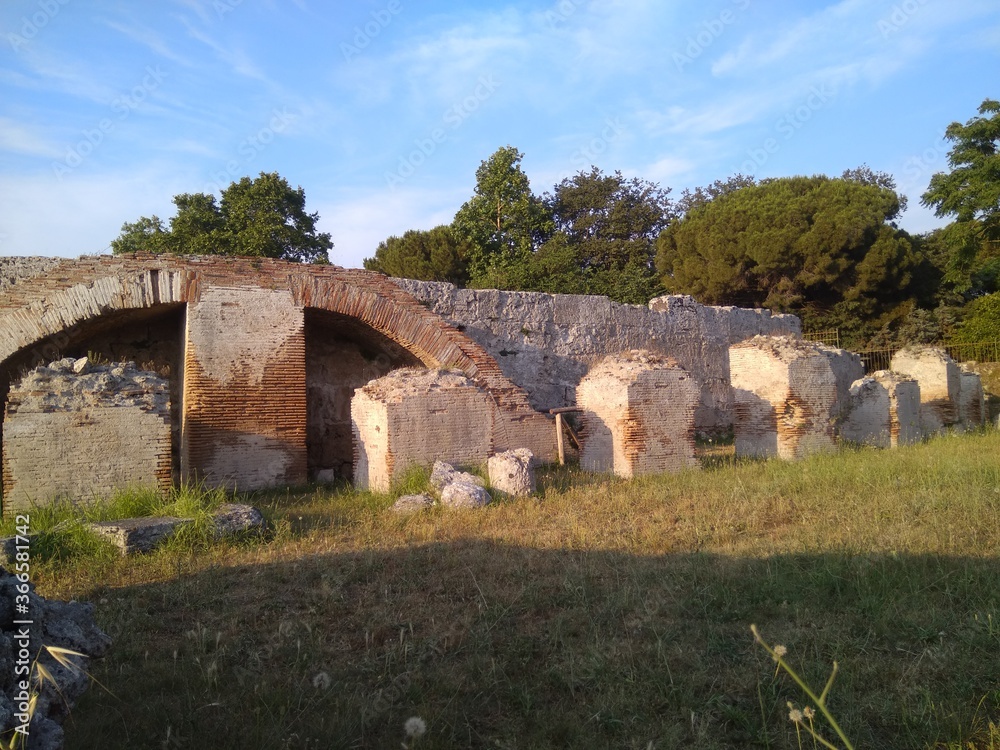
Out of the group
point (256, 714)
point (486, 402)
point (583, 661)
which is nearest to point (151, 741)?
point (256, 714)

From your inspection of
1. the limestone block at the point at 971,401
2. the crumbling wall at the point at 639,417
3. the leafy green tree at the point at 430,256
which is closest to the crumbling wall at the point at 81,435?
the crumbling wall at the point at 639,417

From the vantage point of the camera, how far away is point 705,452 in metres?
10.6

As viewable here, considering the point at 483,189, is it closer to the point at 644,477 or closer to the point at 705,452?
the point at 705,452

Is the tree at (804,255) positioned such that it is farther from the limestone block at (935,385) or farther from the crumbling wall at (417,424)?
the crumbling wall at (417,424)

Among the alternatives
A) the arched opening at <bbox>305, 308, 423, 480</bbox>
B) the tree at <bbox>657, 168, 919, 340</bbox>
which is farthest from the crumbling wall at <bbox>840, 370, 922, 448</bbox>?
the tree at <bbox>657, 168, 919, 340</bbox>

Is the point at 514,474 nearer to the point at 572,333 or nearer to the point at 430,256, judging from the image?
the point at 572,333

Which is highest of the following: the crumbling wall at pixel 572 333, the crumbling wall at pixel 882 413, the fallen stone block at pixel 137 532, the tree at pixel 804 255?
the tree at pixel 804 255

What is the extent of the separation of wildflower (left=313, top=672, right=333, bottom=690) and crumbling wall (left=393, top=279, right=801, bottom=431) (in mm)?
7886

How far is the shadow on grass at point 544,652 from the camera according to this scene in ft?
8.84

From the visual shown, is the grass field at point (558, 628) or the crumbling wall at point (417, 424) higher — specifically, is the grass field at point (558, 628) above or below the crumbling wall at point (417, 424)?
below

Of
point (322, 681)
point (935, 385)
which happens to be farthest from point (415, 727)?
point (935, 385)

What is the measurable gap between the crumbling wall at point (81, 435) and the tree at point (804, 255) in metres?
19.6

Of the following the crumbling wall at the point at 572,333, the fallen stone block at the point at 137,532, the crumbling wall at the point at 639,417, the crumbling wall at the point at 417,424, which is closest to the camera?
the fallen stone block at the point at 137,532

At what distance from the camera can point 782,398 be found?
924cm
